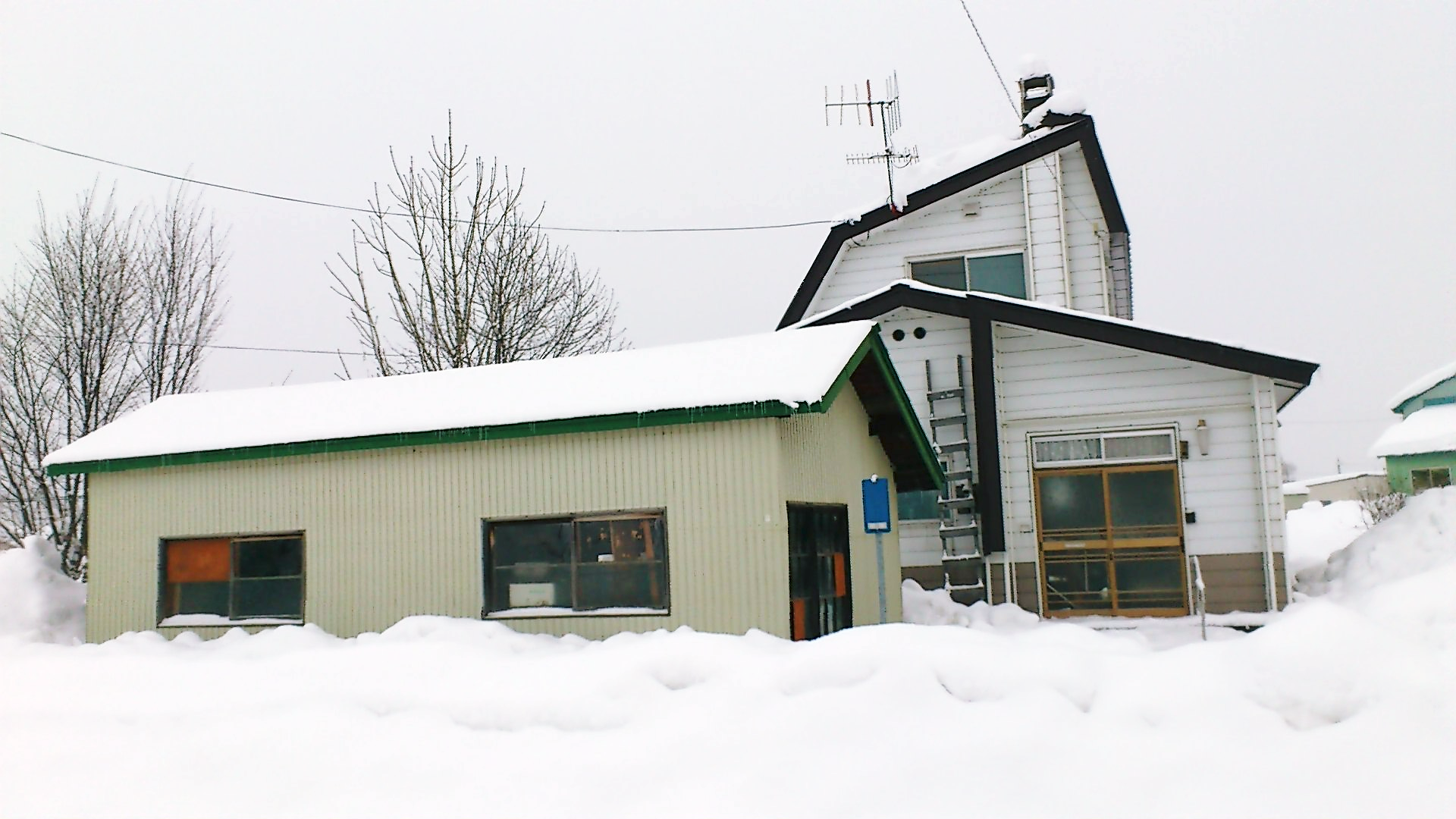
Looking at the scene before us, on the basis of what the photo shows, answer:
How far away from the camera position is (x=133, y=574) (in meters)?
13.3

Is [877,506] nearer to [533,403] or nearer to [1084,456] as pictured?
[533,403]

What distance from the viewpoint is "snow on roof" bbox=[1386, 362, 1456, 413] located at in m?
37.9

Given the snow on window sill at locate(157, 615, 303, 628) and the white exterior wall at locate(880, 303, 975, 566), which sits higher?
the white exterior wall at locate(880, 303, 975, 566)

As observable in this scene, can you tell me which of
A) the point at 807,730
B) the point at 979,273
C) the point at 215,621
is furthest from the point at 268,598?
the point at 979,273

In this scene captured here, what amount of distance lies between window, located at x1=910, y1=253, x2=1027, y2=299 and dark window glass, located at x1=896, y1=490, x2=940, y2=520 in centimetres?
471

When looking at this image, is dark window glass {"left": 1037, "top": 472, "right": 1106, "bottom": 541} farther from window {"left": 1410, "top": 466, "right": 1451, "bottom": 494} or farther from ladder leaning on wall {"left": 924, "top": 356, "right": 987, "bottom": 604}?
window {"left": 1410, "top": 466, "right": 1451, "bottom": 494}

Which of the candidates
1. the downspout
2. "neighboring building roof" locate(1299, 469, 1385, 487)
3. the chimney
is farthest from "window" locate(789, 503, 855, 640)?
"neighboring building roof" locate(1299, 469, 1385, 487)

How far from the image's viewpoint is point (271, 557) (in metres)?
12.8

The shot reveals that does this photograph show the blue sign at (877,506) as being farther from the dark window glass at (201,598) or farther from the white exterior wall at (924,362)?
the dark window glass at (201,598)

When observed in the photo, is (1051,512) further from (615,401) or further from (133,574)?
(133,574)

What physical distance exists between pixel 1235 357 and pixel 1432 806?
9.35 meters

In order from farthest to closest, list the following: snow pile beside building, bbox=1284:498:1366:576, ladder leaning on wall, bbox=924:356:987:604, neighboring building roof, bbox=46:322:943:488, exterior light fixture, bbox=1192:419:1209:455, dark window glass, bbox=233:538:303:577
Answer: snow pile beside building, bbox=1284:498:1366:576 → ladder leaning on wall, bbox=924:356:987:604 → exterior light fixture, bbox=1192:419:1209:455 → dark window glass, bbox=233:538:303:577 → neighboring building roof, bbox=46:322:943:488

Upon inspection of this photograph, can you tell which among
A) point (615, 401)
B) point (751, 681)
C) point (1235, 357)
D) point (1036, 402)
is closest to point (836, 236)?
point (1036, 402)

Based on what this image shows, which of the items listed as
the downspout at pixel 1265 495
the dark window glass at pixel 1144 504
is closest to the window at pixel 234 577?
the dark window glass at pixel 1144 504
